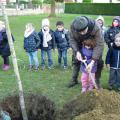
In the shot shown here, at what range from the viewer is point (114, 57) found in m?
8.01

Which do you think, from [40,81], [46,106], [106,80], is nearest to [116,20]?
[106,80]

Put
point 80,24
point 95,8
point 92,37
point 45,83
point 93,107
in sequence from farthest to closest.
A: 1. point 95,8
2. point 45,83
3. point 92,37
4. point 80,24
5. point 93,107

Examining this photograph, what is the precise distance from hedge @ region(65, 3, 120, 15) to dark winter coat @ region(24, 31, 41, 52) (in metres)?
33.9

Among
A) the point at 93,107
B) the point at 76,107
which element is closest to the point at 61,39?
the point at 76,107

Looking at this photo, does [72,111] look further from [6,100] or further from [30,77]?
[30,77]

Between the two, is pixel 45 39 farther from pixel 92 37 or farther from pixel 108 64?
pixel 92 37

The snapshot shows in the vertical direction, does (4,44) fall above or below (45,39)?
below

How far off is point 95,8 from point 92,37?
4175cm

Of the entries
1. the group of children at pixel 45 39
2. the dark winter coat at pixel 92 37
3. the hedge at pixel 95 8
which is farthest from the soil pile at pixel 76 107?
the hedge at pixel 95 8

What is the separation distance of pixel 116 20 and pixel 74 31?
2609 millimetres

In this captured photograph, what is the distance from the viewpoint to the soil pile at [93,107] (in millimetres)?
4383

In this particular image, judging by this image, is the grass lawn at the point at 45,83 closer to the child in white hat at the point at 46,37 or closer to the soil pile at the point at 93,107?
the child in white hat at the point at 46,37

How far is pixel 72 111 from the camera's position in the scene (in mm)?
4879

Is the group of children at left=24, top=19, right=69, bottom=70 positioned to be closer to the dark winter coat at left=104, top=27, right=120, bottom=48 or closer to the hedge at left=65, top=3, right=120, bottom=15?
the dark winter coat at left=104, top=27, right=120, bottom=48
